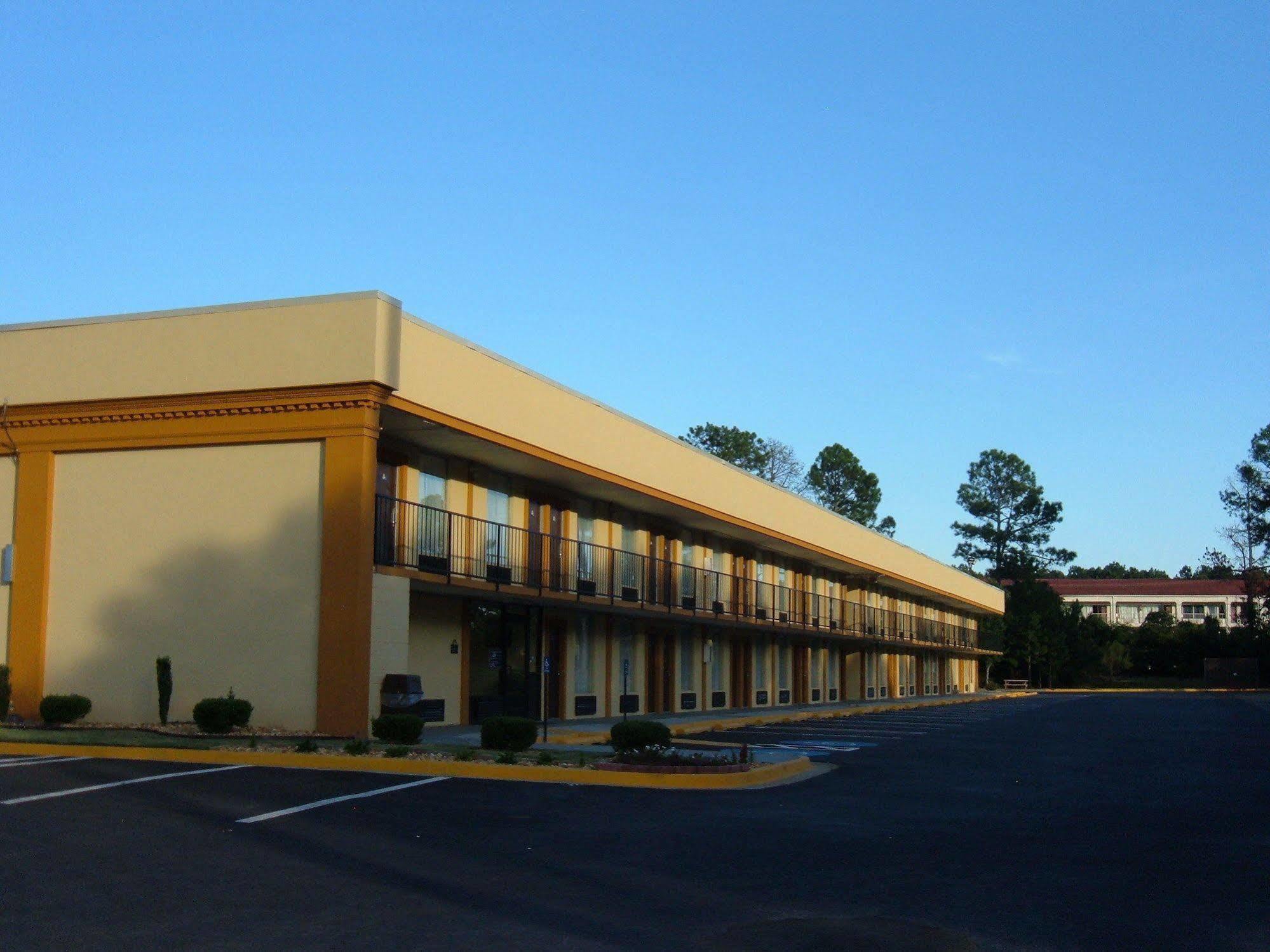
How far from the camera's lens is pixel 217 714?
20.0 meters

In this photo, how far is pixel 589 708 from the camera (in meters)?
31.6

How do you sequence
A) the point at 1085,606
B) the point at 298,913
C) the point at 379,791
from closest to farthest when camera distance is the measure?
the point at 298,913
the point at 379,791
the point at 1085,606

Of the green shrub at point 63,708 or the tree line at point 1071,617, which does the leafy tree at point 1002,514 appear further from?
the green shrub at point 63,708

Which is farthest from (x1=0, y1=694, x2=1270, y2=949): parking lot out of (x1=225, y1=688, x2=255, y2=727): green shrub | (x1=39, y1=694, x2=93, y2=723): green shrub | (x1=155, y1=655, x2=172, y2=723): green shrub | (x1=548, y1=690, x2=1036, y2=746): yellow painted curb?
(x1=548, y1=690, x2=1036, y2=746): yellow painted curb

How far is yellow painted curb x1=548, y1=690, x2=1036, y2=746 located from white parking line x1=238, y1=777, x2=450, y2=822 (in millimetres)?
7770

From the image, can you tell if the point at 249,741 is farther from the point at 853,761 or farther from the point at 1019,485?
the point at 1019,485

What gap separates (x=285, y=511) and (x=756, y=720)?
657 inches

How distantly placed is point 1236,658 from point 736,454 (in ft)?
121

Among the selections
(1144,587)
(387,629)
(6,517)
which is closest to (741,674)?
(387,629)

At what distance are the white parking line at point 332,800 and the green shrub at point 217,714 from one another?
517cm

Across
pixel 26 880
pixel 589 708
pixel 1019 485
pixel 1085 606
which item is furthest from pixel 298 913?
pixel 1085 606

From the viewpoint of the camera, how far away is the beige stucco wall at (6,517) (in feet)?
77.3

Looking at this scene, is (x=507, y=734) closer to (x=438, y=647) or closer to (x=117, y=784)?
(x=117, y=784)

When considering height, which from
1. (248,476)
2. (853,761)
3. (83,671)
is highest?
(248,476)
